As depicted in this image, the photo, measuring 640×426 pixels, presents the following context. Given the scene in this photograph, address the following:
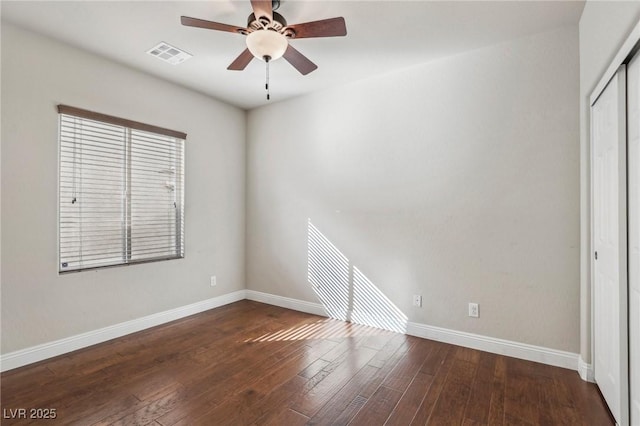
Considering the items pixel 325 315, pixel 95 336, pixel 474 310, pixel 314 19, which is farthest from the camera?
pixel 325 315

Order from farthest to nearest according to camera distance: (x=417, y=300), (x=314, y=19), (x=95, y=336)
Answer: (x=417, y=300) < (x=95, y=336) < (x=314, y=19)

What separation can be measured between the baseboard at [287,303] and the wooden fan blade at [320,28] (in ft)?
9.62

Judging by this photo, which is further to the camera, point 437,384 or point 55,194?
point 55,194

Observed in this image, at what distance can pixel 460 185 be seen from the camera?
2.94m

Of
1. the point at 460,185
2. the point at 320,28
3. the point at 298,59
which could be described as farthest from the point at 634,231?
the point at 298,59

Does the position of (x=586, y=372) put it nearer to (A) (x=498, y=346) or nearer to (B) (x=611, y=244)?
(A) (x=498, y=346)

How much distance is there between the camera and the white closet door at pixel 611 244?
1.71 m

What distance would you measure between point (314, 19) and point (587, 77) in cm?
205

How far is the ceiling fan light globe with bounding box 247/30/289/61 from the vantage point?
2061 millimetres

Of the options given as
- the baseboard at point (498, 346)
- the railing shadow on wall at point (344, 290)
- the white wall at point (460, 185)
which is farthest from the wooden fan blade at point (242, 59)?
the baseboard at point (498, 346)

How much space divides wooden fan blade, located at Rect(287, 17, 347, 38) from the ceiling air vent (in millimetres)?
1392

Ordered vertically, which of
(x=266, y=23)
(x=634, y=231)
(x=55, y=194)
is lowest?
(x=634, y=231)

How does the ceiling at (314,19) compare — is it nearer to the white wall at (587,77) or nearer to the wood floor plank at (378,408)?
the white wall at (587,77)

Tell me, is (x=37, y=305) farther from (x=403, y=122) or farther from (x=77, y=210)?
(x=403, y=122)
